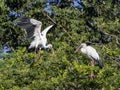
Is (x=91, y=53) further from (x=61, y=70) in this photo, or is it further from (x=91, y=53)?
(x=61, y=70)

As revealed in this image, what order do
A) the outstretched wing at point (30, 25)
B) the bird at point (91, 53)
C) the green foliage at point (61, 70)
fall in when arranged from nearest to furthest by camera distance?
the green foliage at point (61, 70) < the bird at point (91, 53) < the outstretched wing at point (30, 25)

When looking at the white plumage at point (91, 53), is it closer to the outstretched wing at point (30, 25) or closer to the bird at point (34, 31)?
the bird at point (34, 31)

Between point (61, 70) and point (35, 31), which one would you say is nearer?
point (61, 70)

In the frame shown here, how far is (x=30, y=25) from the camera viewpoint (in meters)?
12.7

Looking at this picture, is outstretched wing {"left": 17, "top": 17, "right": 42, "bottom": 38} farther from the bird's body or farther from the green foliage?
the green foliage

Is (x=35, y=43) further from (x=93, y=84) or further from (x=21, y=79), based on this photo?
(x=93, y=84)

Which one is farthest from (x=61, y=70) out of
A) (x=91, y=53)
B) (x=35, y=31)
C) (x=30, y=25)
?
(x=35, y=31)

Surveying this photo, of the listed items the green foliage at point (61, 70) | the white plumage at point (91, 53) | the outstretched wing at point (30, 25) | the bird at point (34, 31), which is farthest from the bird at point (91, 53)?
the outstretched wing at point (30, 25)

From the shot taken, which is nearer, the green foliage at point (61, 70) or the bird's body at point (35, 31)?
the green foliage at point (61, 70)

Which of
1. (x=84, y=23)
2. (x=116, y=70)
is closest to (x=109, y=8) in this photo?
(x=84, y=23)

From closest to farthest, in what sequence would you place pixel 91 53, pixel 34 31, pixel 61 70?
pixel 61 70 < pixel 91 53 < pixel 34 31

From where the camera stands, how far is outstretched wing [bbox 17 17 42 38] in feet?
40.6

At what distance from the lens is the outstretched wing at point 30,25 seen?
12.4 metres

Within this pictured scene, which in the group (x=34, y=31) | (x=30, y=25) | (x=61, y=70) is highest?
(x=61, y=70)
